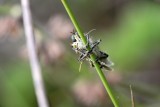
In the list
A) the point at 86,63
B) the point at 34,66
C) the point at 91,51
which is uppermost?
the point at 86,63

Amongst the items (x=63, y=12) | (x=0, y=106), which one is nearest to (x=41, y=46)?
(x=0, y=106)

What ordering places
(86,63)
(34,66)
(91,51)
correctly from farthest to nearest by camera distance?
(86,63)
(34,66)
(91,51)

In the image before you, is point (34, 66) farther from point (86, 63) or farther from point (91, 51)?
point (86, 63)

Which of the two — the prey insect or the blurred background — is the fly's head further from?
the blurred background

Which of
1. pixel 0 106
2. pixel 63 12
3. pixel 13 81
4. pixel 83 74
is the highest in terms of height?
pixel 63 12

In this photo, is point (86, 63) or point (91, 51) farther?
point (86, 63)

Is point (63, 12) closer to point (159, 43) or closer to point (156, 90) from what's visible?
point (159, 43)

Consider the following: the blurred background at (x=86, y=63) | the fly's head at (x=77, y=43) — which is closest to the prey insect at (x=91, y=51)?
the fly's head at (x=77, y=43)

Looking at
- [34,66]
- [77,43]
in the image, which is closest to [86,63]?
[34,66]
